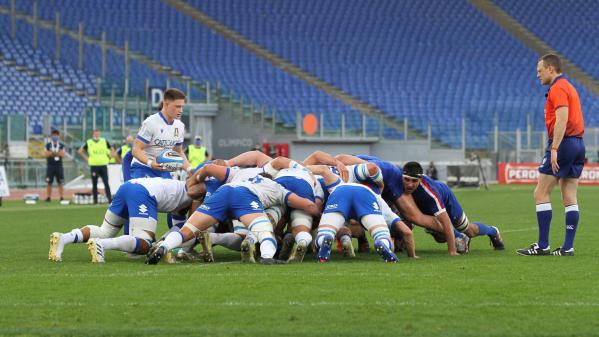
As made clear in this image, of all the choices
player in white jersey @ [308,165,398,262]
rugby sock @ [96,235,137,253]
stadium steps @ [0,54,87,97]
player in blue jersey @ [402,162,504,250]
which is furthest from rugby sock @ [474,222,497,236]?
stadium steps @ [0,54,87,97]

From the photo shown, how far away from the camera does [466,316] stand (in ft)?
21.9

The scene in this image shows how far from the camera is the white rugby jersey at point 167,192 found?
11078 mm

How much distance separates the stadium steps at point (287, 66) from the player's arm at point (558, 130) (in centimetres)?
2922

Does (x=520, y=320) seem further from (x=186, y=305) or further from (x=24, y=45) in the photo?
(x=24, y=45)

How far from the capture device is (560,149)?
10734 millimetres

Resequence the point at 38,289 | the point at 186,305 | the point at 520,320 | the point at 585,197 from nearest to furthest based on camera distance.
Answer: the point at 520,320, the point at 186,305, the point at 38,289, the point at 585,197

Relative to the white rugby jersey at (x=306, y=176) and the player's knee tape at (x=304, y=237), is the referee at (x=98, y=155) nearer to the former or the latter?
the white rugby jersey at (x=306, y=176)

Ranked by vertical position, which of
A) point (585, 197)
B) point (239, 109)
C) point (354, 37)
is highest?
point (354, 37)

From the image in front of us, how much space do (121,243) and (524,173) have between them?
31635 mm

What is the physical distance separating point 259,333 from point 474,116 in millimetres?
36899

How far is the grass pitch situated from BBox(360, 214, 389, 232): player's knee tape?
37 cm

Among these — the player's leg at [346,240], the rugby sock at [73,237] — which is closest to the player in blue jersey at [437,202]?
the player's leg at [346,240]

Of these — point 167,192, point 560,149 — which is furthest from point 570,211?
point 167,192

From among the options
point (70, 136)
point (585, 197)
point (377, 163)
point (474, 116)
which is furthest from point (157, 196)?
point (474, 116)
